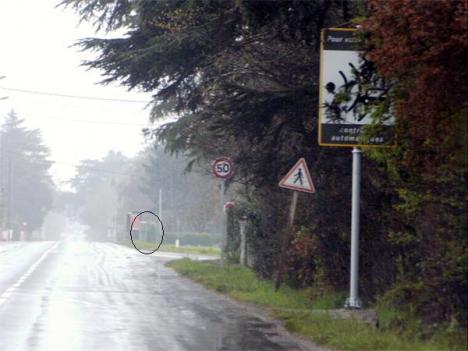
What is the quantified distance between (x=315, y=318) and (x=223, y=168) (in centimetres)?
946

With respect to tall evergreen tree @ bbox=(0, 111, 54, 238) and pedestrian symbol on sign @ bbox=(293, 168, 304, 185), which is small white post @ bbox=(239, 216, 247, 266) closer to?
pedestrian symbol on sign @ bbox=(293, 168, 304, 185)

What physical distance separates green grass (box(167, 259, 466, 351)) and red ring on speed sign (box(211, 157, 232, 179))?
8.03 feet

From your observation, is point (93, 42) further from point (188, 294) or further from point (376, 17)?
point (376, 17)

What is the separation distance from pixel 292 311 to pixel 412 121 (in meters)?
5.58

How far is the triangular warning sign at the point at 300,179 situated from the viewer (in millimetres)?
15789

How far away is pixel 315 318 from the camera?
1392 cm

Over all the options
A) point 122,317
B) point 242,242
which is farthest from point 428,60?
point 242,242

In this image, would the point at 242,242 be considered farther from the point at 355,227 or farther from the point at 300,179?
the point at 355,227

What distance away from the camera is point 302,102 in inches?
596

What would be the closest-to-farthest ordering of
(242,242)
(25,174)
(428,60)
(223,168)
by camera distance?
(428,60), (223,168), (242,242), (25,174)

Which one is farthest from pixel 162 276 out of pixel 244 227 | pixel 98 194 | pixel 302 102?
pixel 98 194

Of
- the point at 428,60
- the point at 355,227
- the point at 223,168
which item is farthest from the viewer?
the point at 223,168

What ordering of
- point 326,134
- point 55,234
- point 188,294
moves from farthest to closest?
Result: point 55,234, point 188,294, point 326,134

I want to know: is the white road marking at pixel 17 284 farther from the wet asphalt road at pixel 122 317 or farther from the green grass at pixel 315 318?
the green grass at pixel 315 318
